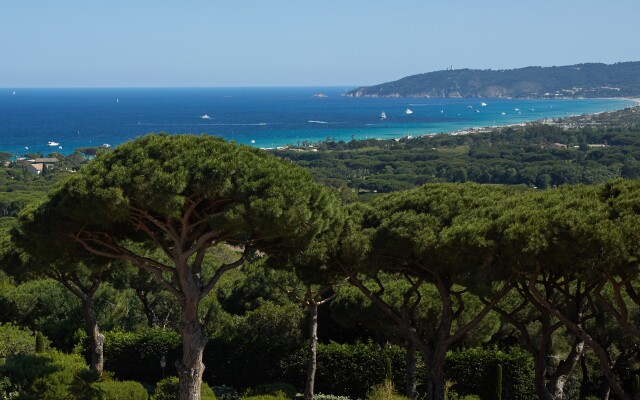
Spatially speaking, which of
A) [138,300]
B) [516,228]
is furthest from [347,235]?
[138,300]

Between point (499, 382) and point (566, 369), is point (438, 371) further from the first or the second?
point (499, 382)

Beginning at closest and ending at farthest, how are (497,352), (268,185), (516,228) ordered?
1. (516,228)
2. (268,185)
3. (497,352)

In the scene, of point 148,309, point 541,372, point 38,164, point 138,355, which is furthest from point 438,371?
point 38,164

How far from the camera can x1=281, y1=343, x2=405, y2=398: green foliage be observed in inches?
414

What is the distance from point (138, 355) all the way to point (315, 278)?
439cm

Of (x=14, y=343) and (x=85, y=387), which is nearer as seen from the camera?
(x=85, y=387)

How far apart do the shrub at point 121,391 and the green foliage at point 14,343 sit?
231cm

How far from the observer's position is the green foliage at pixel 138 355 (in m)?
11.3

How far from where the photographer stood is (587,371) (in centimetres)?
1098

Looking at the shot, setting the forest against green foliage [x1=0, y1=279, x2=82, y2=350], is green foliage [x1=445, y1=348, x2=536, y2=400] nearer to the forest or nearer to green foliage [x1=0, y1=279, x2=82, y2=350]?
the forest

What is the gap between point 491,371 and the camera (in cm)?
1035

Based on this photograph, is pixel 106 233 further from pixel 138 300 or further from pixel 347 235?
pixel 138 300

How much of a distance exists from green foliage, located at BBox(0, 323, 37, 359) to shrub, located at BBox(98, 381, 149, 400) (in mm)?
2310

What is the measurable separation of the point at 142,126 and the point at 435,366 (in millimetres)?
109954
